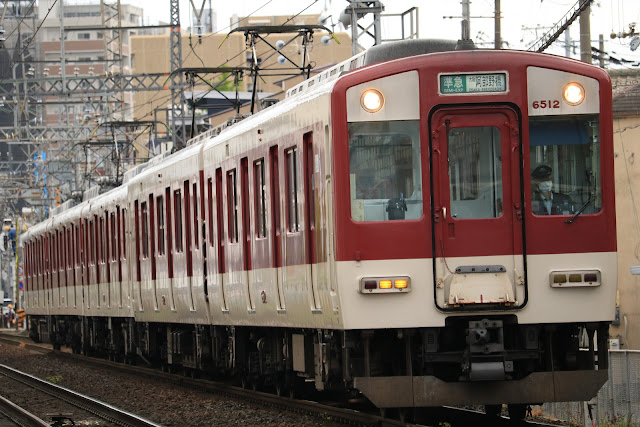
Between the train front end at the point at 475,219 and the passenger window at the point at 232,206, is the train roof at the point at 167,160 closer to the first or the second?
the passenger window at the point at 232,206

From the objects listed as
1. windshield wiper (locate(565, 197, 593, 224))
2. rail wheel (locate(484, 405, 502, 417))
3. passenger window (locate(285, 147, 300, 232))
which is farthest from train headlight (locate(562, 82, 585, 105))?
rail wheel (locate(484, 405, 502, 417))

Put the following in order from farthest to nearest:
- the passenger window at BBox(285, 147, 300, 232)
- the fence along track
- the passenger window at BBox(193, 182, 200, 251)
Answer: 1. the passenger window at BBox(193, 182, 200, 251)
2. the fence along track
3. the passenger window at BBox(285, 147, 300, 232)

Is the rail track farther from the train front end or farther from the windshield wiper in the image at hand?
the windshield wiper

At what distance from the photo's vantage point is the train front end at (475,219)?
9.79m

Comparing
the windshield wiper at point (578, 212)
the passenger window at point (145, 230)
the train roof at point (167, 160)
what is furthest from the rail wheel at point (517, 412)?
the passenger window at point (145, 230)

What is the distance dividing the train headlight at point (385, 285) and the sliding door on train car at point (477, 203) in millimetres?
236

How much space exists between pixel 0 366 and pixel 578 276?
1650 cm

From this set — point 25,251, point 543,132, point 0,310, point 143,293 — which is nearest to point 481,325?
point 543,132

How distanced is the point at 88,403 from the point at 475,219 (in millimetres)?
7129

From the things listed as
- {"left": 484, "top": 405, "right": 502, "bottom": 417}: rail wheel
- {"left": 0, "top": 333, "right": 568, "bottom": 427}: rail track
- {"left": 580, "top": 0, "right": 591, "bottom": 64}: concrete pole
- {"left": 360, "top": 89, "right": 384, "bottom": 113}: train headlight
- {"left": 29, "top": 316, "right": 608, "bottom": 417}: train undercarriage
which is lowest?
{"left": 0, "top": 333, "right": 568, "bottom": 427}: rail track

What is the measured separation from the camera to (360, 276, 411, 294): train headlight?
978cm

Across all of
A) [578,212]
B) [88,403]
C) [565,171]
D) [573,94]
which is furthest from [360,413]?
[88,403]

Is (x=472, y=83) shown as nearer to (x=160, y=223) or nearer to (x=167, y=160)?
(x=167, y=160)

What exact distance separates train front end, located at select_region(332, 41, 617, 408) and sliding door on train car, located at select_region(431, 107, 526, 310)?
1 centimetres
